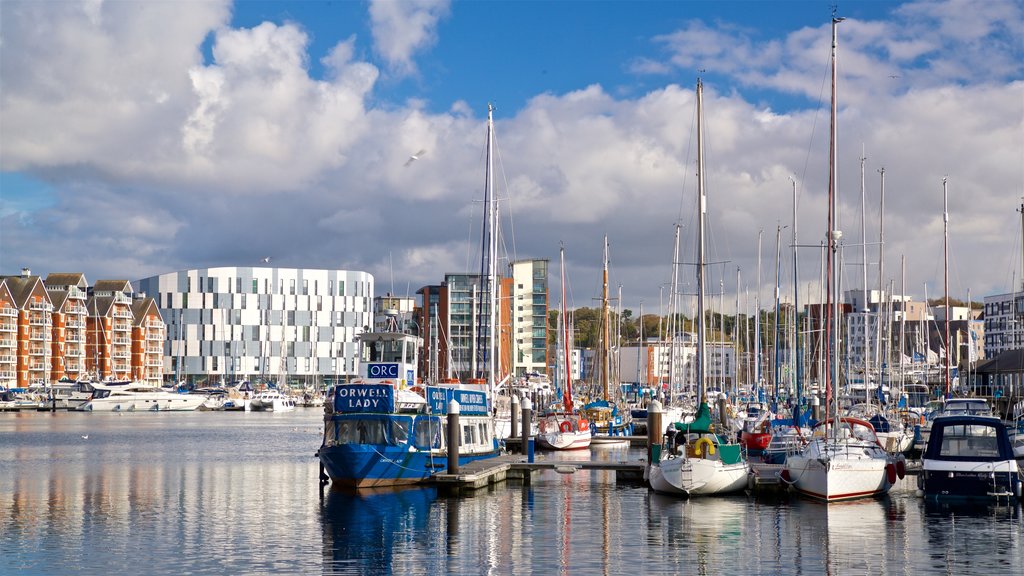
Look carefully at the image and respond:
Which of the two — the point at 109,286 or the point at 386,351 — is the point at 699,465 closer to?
the point at 386,351

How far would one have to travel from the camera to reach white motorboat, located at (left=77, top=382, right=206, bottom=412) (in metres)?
159

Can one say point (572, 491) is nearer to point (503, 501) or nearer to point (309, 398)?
point (503, 501)

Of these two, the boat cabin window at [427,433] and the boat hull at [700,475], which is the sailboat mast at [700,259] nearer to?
the boat hull at [700,475]

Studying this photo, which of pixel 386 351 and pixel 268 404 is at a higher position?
pixel 386 351

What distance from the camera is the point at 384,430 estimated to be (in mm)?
44500

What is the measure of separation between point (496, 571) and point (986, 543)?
567 inches

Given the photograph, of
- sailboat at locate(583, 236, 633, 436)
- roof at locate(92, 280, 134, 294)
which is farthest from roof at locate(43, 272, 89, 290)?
sailboat at locate(583, 236, 633, 436)

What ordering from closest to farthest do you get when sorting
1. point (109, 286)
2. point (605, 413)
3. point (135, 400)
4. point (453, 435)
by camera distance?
point (453, 435)
point (605, 413)
point (135, 400)
point (109, 286)

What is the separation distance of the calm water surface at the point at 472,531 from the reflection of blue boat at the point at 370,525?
0.08 meters

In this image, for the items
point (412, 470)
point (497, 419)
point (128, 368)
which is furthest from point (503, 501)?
point (128, 368)

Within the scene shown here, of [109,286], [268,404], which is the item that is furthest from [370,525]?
[109,286]

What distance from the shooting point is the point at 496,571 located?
2875 centimetres

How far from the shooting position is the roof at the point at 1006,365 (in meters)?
109

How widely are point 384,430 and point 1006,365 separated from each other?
8539cm
